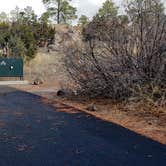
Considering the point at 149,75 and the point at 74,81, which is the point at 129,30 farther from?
the point at 74,81

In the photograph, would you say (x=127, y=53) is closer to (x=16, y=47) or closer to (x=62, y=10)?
(x=16, y=47)

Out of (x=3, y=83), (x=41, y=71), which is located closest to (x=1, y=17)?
(x=41, y=71)

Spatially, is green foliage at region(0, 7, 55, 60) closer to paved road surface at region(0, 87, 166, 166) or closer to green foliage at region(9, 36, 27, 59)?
green foliage at region(9, 36, 27, 59)

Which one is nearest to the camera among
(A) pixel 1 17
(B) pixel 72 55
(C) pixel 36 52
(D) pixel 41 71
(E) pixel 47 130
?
(E) pixel 47 130

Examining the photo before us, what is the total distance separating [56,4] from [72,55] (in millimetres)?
40924

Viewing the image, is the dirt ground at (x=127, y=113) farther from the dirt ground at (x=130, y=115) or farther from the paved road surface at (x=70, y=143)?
the paved road surface at (x=70, y=143)

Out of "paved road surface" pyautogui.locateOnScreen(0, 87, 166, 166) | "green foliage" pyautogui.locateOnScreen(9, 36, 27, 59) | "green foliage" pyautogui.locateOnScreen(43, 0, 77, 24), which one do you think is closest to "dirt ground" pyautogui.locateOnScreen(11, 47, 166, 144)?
"paved road surface" pyautogui.locateOnScreen(0, 87, 166, 166)

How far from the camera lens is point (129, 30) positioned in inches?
615

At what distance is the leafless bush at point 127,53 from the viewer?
584 inches

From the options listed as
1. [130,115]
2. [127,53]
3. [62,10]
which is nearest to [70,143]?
[130,115]

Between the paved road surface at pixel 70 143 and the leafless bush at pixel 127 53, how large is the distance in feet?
8.03

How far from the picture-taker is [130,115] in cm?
1362

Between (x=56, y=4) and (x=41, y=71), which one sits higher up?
(x=56, y=4)

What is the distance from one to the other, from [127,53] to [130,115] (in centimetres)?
269
